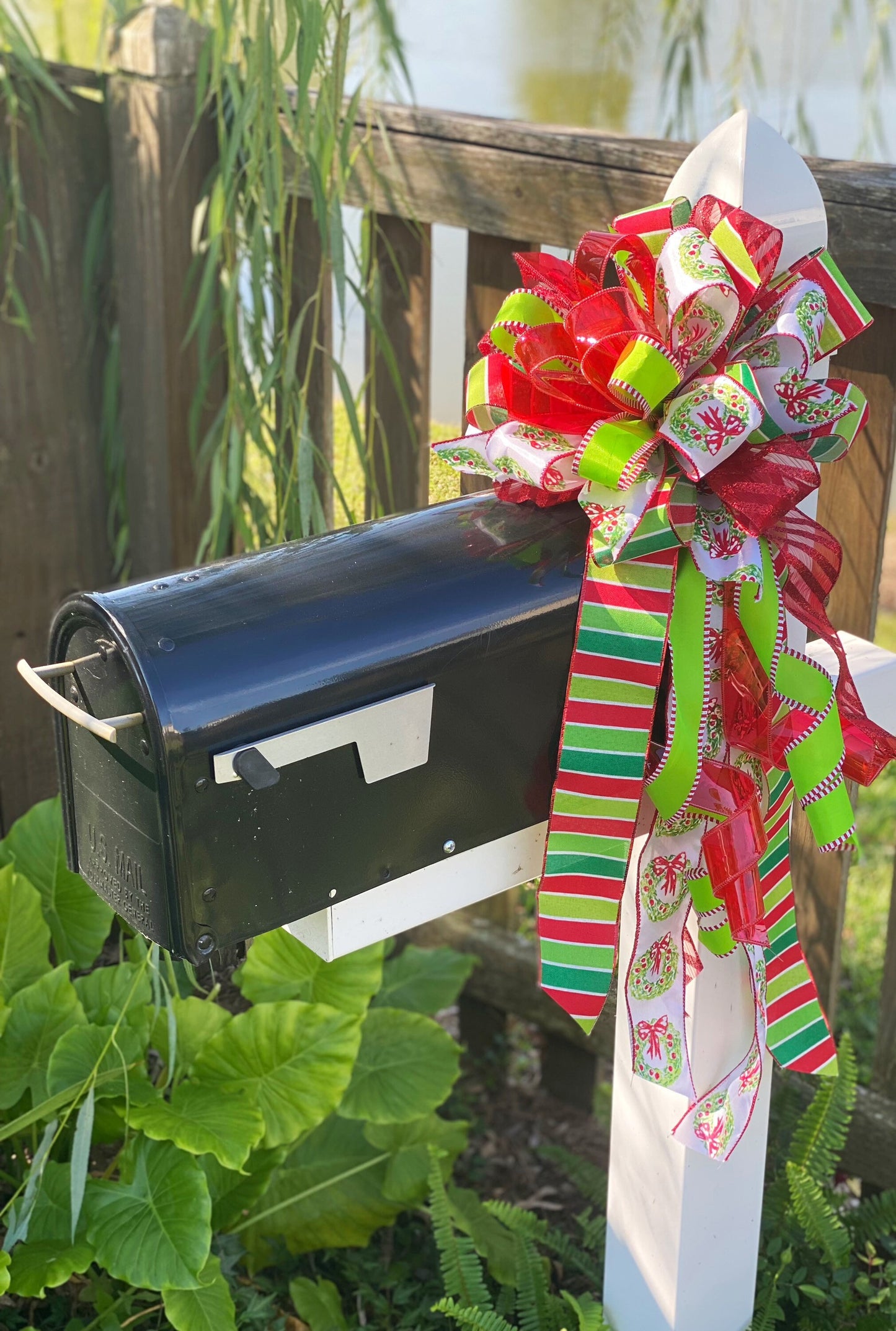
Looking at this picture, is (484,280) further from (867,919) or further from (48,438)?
(867,919)

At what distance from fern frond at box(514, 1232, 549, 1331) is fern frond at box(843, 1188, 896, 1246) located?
341 millimetres

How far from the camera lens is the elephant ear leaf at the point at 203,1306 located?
46.8 inches

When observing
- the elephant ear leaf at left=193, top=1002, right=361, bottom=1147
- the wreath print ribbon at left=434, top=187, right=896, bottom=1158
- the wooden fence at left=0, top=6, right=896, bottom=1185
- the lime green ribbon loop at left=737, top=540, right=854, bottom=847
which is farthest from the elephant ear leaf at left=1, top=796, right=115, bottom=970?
the lime green ribbon loop at left=737, top=540, right=854, bottom=847

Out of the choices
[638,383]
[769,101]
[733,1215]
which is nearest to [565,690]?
[638,383]

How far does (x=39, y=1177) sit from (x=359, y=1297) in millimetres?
409

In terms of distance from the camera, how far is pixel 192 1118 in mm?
1271

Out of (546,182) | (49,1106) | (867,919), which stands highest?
(546,182)

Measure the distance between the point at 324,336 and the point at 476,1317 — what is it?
1.14 m

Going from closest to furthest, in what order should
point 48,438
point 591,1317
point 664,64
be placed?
point 591,1317 < point 48,438 < point 664,64

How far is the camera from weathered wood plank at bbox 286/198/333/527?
5.44ft

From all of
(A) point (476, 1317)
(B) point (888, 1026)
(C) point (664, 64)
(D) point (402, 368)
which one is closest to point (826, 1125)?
(B) point (888, 1026)

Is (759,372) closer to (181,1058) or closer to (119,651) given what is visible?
(119,651)

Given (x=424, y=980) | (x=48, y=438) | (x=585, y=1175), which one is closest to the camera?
(x=585, y=1175)

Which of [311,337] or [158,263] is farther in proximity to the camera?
[158,263]
